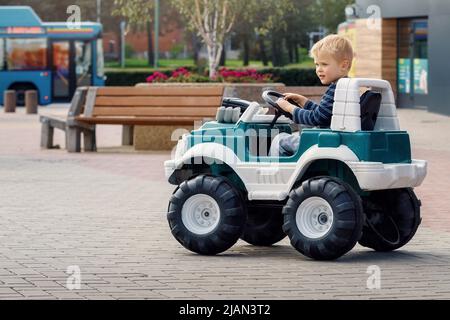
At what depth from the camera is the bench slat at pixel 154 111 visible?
61.5ft

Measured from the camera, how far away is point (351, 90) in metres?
8.19

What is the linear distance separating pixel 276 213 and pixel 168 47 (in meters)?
120

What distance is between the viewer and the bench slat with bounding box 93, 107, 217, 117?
18.8 m

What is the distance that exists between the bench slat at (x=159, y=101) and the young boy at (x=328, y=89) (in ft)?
33.2

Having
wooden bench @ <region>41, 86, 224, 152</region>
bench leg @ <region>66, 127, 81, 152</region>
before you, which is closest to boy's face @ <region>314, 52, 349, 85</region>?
wooden bench @ <region>41, 86, 224, 152</region>

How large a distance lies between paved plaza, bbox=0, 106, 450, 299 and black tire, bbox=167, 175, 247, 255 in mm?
93

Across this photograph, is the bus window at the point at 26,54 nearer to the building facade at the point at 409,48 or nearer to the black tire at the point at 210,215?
the building facade at the point at 409,48

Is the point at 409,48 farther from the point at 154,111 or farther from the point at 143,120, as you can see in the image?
the point at 143,120

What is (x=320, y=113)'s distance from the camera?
8383mm

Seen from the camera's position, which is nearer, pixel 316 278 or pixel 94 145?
pixel 316 278

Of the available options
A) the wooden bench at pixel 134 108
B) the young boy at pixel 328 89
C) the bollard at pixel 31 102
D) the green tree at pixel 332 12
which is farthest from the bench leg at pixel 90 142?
the green tree at pixel 332 12
